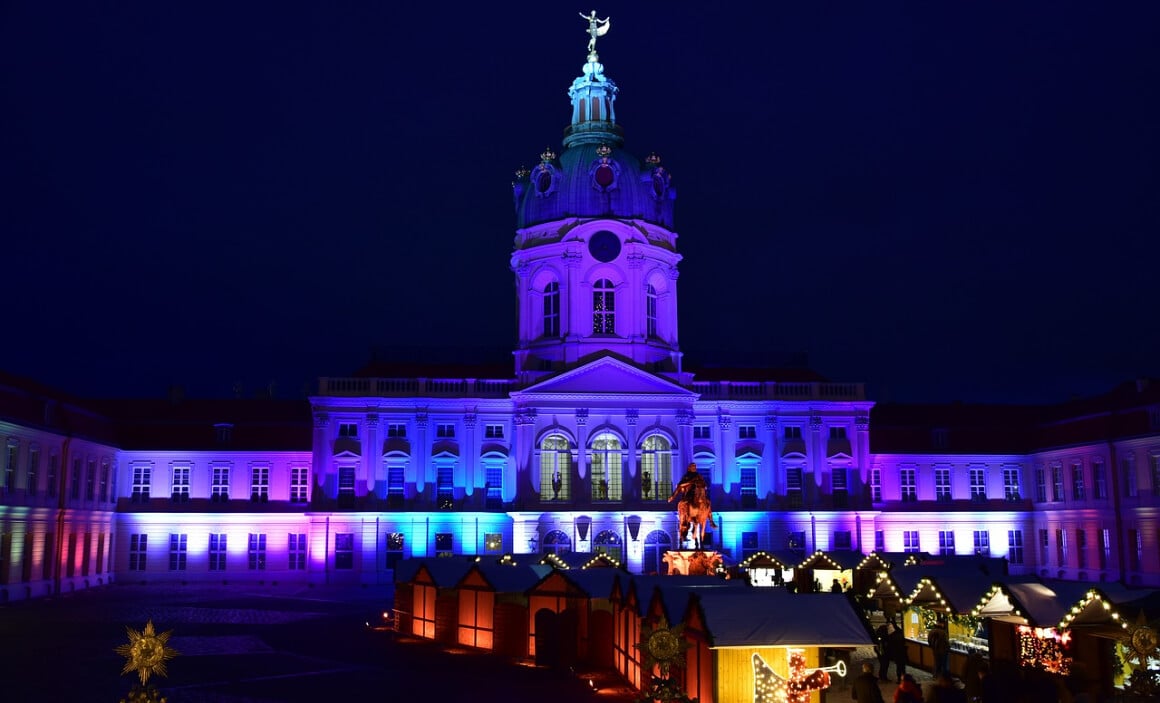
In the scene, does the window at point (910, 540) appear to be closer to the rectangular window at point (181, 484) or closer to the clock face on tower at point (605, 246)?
the clock face on tower at point (605, 246)

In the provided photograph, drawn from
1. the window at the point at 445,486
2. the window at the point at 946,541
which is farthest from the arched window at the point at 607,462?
the window at the point at 946,541

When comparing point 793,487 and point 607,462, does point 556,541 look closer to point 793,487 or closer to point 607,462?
point 607,462

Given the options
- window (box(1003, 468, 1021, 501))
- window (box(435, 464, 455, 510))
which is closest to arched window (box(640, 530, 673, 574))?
window (box(435, 464, 455, 510))

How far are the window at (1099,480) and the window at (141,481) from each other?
58.7 m

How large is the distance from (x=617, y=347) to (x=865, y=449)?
57.1ft

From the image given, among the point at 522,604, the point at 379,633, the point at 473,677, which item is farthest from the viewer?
the point at 379,633

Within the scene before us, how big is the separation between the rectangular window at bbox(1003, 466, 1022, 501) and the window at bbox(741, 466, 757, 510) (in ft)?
59.7

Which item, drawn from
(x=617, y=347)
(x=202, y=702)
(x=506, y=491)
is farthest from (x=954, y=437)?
(x=202, y=702)

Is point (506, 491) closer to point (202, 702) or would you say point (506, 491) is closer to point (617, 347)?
point (617, 347)

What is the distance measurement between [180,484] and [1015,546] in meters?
55.0

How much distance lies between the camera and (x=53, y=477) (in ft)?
202

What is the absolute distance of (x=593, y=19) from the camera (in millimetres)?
79812

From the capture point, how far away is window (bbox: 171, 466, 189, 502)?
7244cm

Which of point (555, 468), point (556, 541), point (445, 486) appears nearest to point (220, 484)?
point (445, 486)
